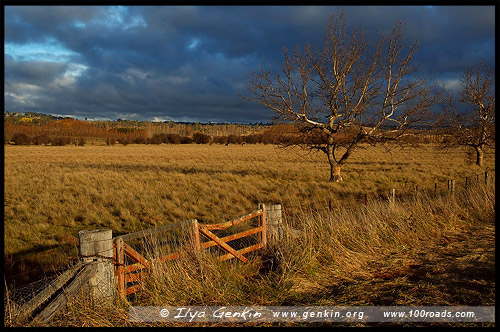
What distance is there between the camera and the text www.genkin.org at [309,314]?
3.92 m

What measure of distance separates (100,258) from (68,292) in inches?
21.1

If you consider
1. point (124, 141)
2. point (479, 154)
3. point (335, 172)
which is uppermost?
point (124, 141)

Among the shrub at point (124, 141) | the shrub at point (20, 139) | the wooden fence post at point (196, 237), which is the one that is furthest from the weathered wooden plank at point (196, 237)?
the shrub at point (124, 141)

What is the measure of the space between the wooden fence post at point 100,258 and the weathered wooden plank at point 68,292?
8 centimetres

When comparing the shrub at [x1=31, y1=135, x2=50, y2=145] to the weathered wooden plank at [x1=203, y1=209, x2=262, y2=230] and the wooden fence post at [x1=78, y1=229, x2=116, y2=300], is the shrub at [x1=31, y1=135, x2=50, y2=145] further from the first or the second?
the wooden fence post at [x1=78, y1=229, x2=116, y2=300]

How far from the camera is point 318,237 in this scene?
247 inches

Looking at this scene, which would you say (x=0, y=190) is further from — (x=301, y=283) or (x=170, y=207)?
(x=170, y=207)

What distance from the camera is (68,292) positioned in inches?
160

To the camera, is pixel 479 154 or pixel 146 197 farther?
pixel 479 154

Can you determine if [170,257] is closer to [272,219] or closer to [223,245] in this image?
[223,245]

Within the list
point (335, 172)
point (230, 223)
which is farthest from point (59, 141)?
point (230, 223)

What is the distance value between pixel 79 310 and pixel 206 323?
59.7 inches

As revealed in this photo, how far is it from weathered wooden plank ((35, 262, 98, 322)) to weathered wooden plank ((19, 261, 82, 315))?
0.08 m

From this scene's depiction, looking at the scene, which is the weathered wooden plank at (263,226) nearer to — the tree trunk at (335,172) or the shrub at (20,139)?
the tree trunk at (335,172)
